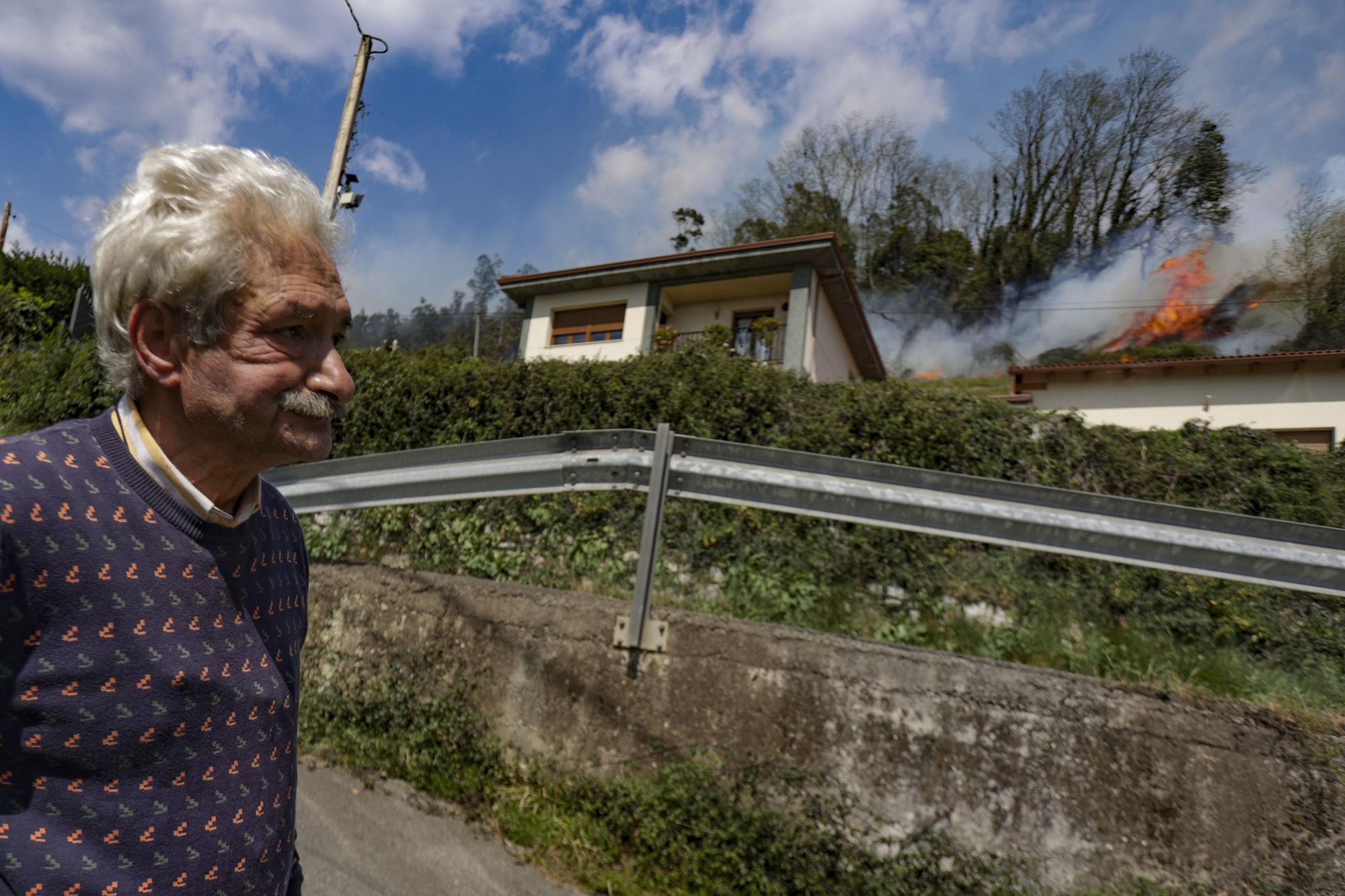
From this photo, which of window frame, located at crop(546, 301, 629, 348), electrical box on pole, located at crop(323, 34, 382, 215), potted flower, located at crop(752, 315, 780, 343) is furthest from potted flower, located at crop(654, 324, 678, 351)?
electrical box on pole, located at crop(323, 34, 382, 215)

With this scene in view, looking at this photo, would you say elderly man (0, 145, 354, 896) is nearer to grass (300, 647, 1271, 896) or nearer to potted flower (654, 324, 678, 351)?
grass (300, 647, 1271, 896)

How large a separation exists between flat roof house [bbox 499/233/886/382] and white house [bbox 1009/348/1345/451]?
5.08 m

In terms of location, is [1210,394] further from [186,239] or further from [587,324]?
[186,239]

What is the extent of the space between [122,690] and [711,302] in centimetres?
2040

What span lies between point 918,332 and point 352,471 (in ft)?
180

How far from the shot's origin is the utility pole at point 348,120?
512 inches

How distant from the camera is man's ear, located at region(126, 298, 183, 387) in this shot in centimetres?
127

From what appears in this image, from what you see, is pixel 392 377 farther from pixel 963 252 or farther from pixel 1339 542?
pixel 963 252

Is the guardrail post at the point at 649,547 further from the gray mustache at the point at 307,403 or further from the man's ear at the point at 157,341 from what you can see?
the man's ear at the point at 157,341

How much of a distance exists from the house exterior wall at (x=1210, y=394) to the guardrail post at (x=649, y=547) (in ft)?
52.8

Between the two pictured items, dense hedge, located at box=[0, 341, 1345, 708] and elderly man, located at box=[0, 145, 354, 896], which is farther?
dense hedge, located at box=[0, 341, 1345, 708]

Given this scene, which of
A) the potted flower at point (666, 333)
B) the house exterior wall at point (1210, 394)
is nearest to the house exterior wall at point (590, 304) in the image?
the potted flower at point (666, 333)

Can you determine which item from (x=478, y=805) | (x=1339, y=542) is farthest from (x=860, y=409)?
(x=478, y=805)

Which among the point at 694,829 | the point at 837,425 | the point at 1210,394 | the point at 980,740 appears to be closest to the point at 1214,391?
the point at 1210,394
